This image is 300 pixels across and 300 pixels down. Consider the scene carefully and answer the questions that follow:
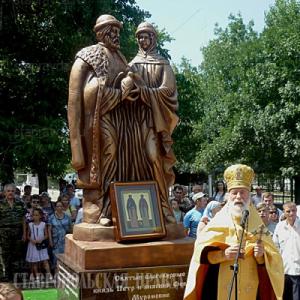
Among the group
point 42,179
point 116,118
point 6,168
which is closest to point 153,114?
point 116,118

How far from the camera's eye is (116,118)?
6.20m

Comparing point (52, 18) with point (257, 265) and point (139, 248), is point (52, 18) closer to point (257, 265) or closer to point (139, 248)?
point (139, 248)

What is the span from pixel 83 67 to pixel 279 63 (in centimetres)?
1736

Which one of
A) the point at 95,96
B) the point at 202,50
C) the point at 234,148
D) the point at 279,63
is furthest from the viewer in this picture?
the point at 202,50

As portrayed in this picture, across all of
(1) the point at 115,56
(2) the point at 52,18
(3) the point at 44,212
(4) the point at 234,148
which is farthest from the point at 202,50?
(1) the point at 115,56

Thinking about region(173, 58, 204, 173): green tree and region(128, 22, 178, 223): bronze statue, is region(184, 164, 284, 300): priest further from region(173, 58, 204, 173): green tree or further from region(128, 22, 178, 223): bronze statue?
region(173, 58, 204, 173): green tree

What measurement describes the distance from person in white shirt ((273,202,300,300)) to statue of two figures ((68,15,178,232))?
1791 millimetres

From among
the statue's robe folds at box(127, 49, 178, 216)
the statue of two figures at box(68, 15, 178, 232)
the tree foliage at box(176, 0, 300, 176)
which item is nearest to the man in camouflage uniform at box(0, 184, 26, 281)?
the statue of two figures at box(68, 15, 178, 232)

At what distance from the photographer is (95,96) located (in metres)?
6.05

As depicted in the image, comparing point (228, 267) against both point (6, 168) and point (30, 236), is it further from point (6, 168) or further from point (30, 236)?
point (6, 168)

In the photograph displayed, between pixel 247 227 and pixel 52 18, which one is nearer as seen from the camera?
A: pixel 247 227

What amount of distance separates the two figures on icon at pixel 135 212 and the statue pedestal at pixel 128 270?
23 cm

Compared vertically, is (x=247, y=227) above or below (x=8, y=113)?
below

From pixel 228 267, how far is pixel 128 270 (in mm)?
1079
